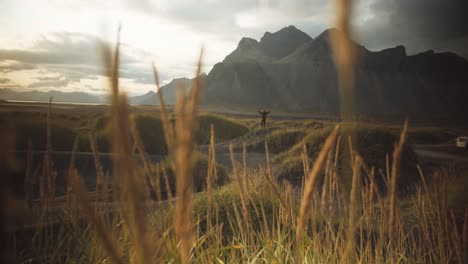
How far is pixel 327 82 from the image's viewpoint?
103 m

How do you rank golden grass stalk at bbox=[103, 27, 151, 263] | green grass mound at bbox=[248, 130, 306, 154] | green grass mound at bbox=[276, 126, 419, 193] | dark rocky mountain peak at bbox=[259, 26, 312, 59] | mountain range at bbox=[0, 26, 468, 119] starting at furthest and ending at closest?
1. dark rocky mountain peak at bbox=[259, 26, 312, 59]
2. mountain range at bbox=[0, 26, 468, 119]
3. green grass mound at bbox=[248, 130, 306, 154]
4. green grass mound at bbox=[276, 126, 419, 193]
5. golden grass stalk at bbox=[103, 27, 151, 263]

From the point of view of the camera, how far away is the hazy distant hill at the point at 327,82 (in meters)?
95.5

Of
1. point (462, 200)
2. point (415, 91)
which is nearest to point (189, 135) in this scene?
point (462, 200)

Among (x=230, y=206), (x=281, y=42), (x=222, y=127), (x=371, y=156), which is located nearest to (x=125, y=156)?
(x=230, y=206)

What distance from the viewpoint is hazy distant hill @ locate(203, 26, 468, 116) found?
95500 millimetres

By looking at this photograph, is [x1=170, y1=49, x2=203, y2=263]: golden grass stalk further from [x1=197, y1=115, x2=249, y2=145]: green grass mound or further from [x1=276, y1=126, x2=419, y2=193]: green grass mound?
[x1=197, y1=115, x2=249, y2=145]: green grass mound

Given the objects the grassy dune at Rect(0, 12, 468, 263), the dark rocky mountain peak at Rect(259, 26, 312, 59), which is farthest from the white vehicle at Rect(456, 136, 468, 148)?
the dark rocky mountain peak at Rect(259, 26, 312, 59)

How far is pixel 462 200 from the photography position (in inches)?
175

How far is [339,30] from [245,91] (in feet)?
341

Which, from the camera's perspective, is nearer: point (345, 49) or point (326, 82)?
point (345, 49)

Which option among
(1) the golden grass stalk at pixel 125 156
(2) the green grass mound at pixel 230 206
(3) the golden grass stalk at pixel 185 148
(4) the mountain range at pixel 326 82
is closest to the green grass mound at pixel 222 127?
(2) the green grass mound at pixel 230 206

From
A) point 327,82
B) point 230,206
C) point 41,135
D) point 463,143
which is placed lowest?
point 463,143

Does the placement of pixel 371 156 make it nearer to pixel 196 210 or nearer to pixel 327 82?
Result: pixel 196 210

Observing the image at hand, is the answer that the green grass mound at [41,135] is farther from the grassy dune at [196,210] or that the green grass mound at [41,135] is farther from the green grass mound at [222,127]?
the green grass mound at [222,127]
